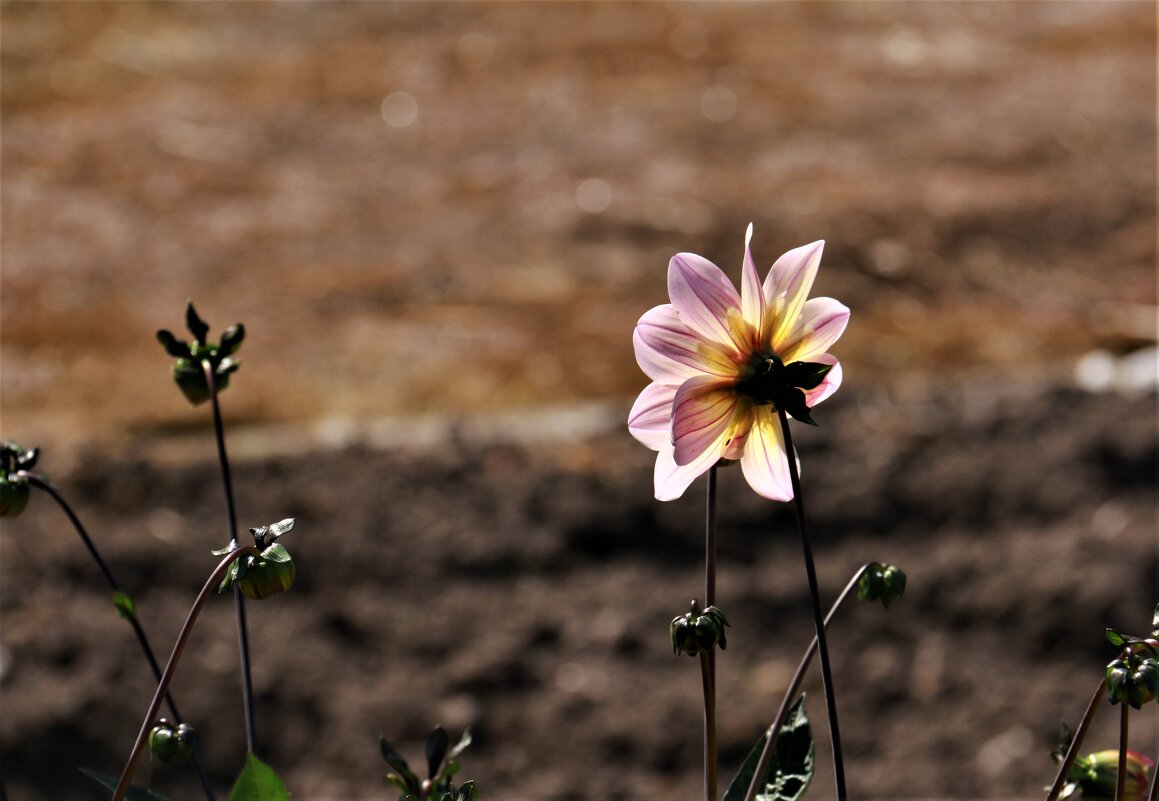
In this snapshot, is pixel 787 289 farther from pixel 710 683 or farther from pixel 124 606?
pixel 124 606

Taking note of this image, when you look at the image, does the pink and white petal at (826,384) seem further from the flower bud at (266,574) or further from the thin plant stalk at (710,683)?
the flower bud at (266,574)

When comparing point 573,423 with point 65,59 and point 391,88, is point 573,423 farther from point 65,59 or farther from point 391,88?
point 65,59

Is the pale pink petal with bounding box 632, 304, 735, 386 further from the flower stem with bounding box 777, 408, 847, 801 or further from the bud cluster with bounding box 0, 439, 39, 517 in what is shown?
the bud cluster with bounding box 0, 439, 39, 517

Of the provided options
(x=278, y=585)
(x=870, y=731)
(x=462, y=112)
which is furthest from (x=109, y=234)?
(x=278, y=585)

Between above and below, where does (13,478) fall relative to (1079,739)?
above

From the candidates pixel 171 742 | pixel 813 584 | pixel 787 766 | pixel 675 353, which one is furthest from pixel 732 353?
pixel 171 742

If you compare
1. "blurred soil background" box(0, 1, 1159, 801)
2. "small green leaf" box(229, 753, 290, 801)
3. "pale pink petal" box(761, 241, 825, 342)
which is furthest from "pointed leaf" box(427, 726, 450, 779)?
"blurred soil background" box(0, 1, 1159, 801)
